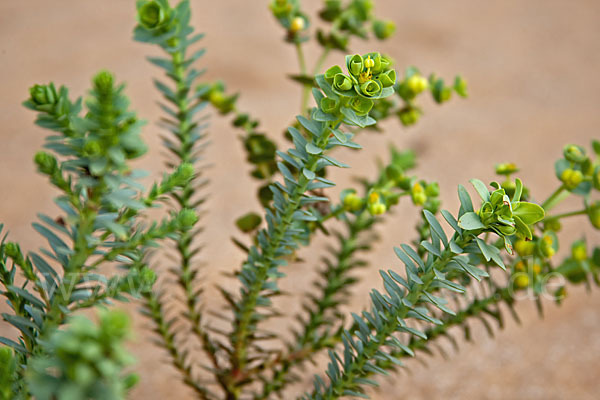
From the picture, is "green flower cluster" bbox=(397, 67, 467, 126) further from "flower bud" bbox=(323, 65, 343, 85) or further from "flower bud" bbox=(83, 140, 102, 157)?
"flower bud" bbox=(83, 140, 102, 157)

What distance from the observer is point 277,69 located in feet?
4.37

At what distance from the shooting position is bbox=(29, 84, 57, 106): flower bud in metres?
0.29

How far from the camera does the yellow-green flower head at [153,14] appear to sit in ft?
1.28

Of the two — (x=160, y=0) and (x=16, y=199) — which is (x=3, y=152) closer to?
(x=16, y=199)

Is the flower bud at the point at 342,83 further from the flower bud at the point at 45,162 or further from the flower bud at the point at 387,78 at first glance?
the flower bud at the point at 45,162

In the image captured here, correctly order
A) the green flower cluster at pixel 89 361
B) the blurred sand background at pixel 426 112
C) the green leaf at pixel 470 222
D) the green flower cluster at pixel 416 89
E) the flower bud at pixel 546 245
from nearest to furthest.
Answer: the green flower cluster at pixel 89 361 < the green leaf at pixel 470 222 < the flower bud at pixel 546 245 < the green flower cluster at pixel 416 89 < the blurred sand background at pixel 426 112

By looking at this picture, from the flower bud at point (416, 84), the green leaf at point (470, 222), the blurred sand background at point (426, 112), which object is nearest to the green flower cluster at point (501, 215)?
the green leaf at point (470, 222)

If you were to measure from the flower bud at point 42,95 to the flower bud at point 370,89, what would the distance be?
0.17 metres

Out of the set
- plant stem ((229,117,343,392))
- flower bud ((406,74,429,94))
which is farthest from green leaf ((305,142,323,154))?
flower bud ((406,74,429,94))

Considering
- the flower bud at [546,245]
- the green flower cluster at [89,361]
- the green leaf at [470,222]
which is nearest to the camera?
the green flower cluster at [89,361]

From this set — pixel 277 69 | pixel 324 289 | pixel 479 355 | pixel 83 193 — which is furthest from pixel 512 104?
pixel 83 193

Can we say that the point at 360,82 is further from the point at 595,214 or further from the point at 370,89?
the point at 595,214

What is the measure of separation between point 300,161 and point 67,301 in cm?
16

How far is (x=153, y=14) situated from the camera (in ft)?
1.30
